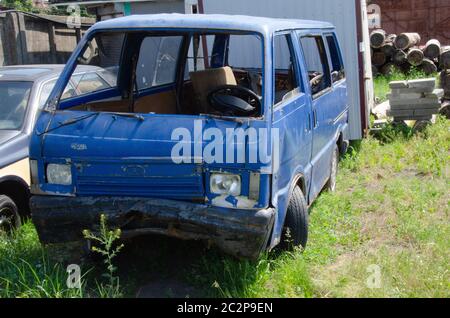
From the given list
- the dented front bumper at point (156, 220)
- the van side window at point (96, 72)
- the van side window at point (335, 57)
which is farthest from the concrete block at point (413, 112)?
the dented front bumper at point (156, 220)

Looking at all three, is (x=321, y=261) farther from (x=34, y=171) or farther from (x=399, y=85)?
(x=399, y=85)

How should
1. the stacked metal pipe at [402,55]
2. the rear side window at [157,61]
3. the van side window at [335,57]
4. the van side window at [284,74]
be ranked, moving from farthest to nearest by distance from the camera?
the stacked metal pipe at [402,55], the van side window at [335,57], the rear side window at [157,61], the van side window at [284,74]

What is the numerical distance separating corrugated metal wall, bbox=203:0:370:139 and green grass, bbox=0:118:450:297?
8.15ft

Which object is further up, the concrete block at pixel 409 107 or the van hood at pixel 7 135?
the van hood at pixel 7 135

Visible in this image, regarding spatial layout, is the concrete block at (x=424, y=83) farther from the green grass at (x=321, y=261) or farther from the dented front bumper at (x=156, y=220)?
the dented front bumper at (x=156, y=220)

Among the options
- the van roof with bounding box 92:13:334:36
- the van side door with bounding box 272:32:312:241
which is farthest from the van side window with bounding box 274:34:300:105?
the van roof with bounding box 92:13:334:36

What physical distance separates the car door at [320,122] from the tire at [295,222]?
0.70 meters

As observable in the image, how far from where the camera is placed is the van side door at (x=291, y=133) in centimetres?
404

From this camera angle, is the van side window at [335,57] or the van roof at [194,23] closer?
the van roof at [194,23]
